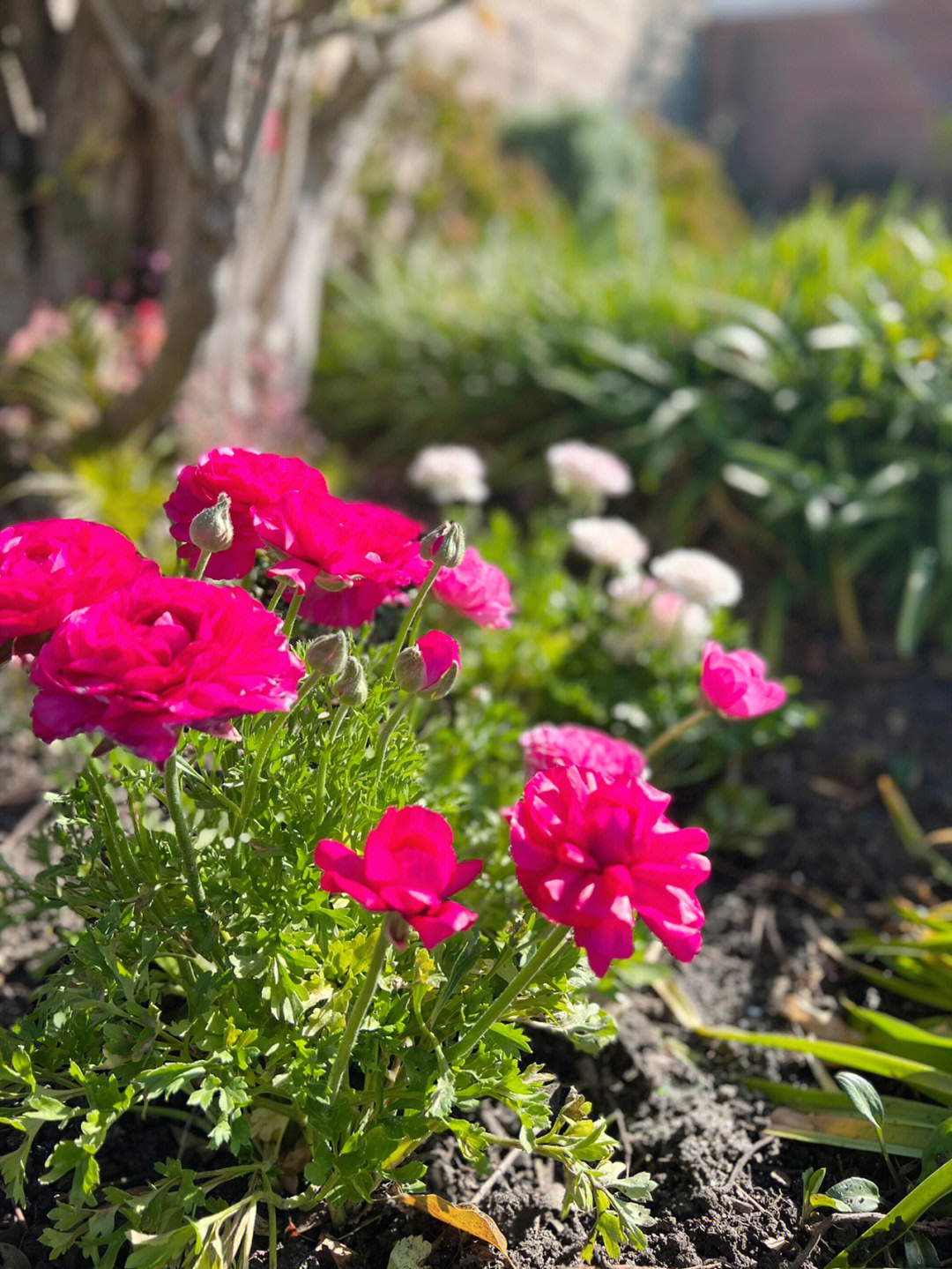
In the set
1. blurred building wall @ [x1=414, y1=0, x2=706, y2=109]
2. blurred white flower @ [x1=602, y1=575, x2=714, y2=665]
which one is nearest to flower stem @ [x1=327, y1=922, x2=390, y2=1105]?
blurred white flower @ [x1=602, y1=575, x2=714, y2=665]

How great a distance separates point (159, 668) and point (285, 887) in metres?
0.38

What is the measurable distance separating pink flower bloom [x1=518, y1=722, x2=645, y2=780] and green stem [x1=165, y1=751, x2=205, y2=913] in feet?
1.45

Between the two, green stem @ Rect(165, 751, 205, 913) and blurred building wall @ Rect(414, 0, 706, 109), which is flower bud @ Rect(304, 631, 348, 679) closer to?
green stem @ Rect(165, 751, 205, 913)

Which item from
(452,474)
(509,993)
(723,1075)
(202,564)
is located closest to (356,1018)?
(509,993)

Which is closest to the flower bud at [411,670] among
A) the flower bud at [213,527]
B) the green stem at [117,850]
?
the flower bud at [213,527]

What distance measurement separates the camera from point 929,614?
10.4 ft

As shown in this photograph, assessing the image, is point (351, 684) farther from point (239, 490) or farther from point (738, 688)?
point (738, 688)

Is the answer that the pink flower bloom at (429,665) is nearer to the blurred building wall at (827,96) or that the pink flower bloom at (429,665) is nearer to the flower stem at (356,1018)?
the flower stem at (356,1018)

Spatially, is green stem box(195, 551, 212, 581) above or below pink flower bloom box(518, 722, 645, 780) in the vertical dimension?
above

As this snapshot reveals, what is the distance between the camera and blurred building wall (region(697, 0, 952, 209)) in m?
12.3

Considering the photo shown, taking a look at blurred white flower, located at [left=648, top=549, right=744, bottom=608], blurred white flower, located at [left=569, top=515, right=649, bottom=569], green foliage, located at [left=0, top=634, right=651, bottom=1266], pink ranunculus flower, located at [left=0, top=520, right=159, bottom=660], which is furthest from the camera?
blurred white flower, located at [left=569, top=515, right=649, bottom=569]

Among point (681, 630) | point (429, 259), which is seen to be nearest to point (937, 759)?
point (681, 630)

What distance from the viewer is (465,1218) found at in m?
1.16

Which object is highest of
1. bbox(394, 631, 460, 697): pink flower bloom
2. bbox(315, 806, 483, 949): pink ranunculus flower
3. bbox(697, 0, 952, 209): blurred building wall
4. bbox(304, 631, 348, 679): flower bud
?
bbox(304, 631, 348, 679): flower bud
